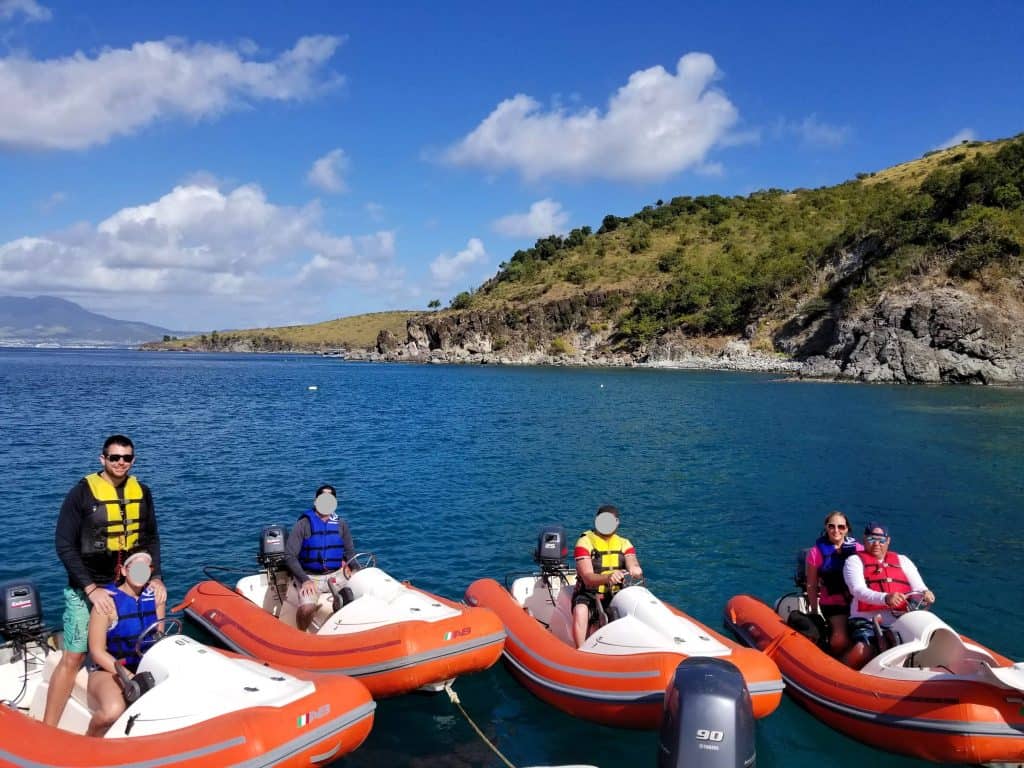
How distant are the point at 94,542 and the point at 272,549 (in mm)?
3887

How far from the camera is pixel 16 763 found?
17.3ft

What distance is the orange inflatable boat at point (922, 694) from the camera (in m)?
6.14

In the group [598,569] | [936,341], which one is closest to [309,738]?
[598,569]

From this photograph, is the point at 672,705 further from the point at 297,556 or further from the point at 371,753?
the point at 297,556

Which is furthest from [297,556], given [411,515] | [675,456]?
[675,456]

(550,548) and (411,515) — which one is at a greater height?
(550,548)

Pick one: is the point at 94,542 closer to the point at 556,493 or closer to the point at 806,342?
the point at 556,493

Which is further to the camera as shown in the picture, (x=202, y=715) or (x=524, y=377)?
(x=524, y=377)

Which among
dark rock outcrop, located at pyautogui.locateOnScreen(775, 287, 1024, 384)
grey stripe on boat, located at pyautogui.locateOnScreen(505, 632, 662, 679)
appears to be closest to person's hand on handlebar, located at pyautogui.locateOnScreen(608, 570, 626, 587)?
grey stripe on boat, located at pyautogui.locateOnScreen(505, 632, 662, 679)

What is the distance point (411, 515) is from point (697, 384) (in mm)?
48178

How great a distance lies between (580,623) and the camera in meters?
8.12

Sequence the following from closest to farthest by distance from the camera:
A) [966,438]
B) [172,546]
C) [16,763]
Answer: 1. [16,763]
2. [172,546]
3. [966,438]

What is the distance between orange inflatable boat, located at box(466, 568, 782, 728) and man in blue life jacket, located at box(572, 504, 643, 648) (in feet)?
0.70

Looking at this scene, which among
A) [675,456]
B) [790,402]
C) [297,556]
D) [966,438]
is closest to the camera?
[297,556]
